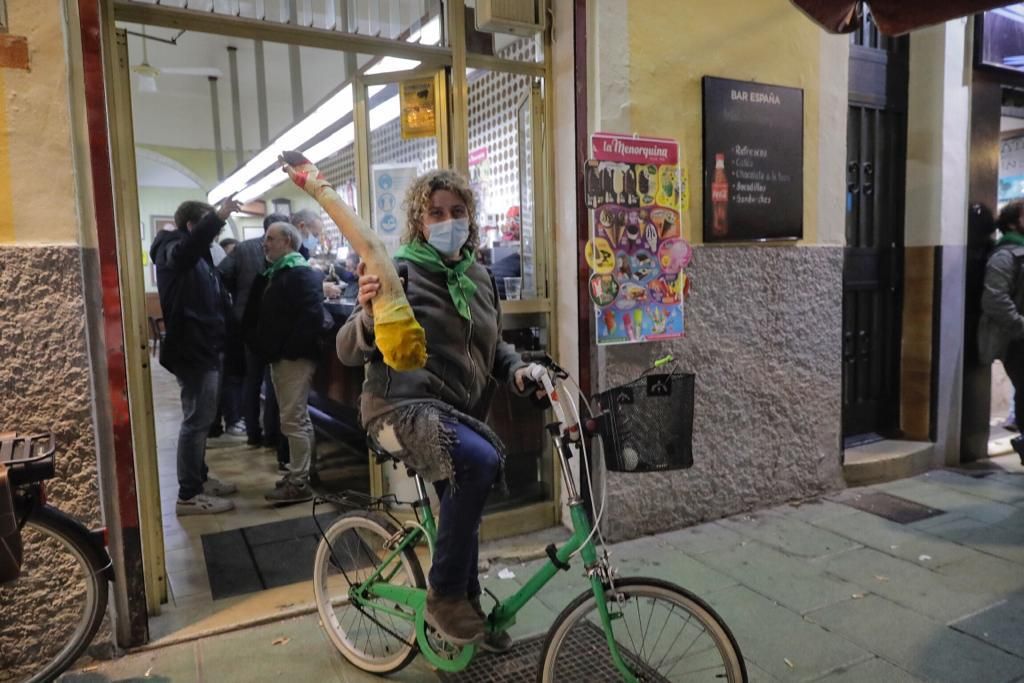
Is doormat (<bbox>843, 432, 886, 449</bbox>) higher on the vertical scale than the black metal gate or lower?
lower

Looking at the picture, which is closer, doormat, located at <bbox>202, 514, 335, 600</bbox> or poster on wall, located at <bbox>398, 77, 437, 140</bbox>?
→ doormat, located at <bbox>202, 514, 335, 600</bbox>

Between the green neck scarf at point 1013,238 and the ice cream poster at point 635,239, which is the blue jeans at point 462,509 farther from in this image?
the green neck scarf at point 1013,238

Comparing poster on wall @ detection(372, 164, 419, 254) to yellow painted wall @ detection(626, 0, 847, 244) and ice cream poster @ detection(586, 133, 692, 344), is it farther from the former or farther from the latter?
yellow painted wall @ detection(626, 0, 847, 244)

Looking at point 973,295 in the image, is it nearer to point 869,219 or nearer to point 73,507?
point 869,219

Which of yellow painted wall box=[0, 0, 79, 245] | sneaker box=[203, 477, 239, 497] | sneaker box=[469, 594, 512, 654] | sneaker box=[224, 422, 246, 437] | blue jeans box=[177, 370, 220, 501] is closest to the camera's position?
yellow painted wall box=[0, 0, 79, 245]

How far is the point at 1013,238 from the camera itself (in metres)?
5.28

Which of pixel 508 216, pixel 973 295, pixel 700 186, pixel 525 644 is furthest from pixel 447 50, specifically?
pixel 973 295

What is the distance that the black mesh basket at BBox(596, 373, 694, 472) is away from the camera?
2.13 m

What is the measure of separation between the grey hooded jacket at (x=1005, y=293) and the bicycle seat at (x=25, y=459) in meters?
5.89

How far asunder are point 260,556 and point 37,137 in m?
2.38

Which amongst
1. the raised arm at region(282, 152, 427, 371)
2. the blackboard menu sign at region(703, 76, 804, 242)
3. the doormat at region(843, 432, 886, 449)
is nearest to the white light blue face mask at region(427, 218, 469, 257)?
the raised arm at region(282, 152, 427, 371)

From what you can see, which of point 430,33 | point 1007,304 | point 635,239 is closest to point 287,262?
point 430,33

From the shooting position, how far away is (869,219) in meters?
5.45

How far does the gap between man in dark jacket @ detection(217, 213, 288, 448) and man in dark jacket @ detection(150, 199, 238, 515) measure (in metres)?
0.49
